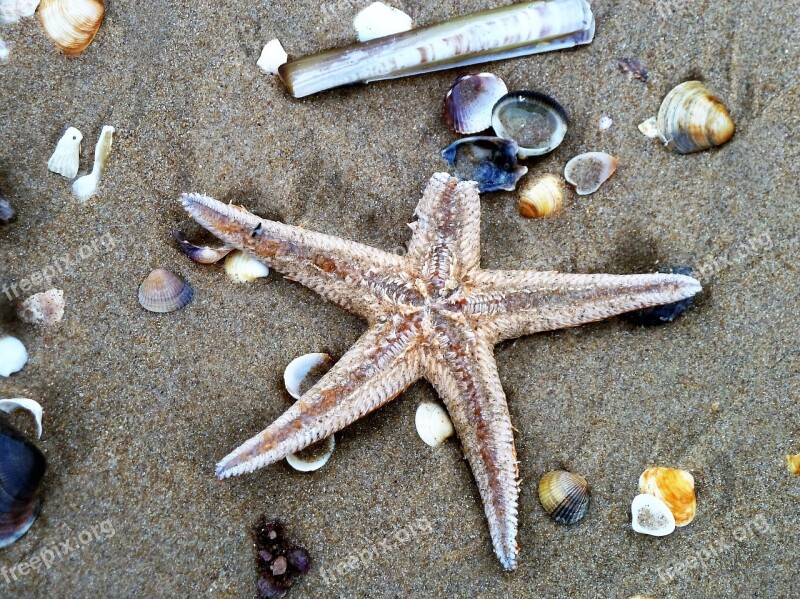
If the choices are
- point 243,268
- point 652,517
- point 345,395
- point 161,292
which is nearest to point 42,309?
point 161,292

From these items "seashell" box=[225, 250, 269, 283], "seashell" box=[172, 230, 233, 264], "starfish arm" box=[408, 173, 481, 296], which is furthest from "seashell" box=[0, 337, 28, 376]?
"starfish arm" box=[408, 173, 481, 296]

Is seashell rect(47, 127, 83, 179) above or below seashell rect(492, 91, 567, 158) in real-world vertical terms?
above

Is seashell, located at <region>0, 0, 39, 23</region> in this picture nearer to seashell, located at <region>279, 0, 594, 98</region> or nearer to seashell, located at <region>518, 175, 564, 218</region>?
seashell, located at <region>279, 0, 594, 98</region>

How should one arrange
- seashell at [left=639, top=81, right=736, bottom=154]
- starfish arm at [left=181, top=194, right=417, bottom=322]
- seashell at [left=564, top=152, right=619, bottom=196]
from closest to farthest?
starfish arm at [left=181, top=194, right=417, bottom=322]
seashell at [left=639, top=81, right=736, bottom=154]
seashell at [left=564, top=152, right=619, bottom=196]

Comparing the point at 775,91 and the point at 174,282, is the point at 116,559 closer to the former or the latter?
the point at 174,282

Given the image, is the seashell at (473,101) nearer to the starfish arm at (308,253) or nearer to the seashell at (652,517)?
the starfish arm at (308,253)

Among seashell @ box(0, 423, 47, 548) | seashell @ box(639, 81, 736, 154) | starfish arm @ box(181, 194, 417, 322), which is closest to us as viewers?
seashell @ box(0, 423, 47, 548)
